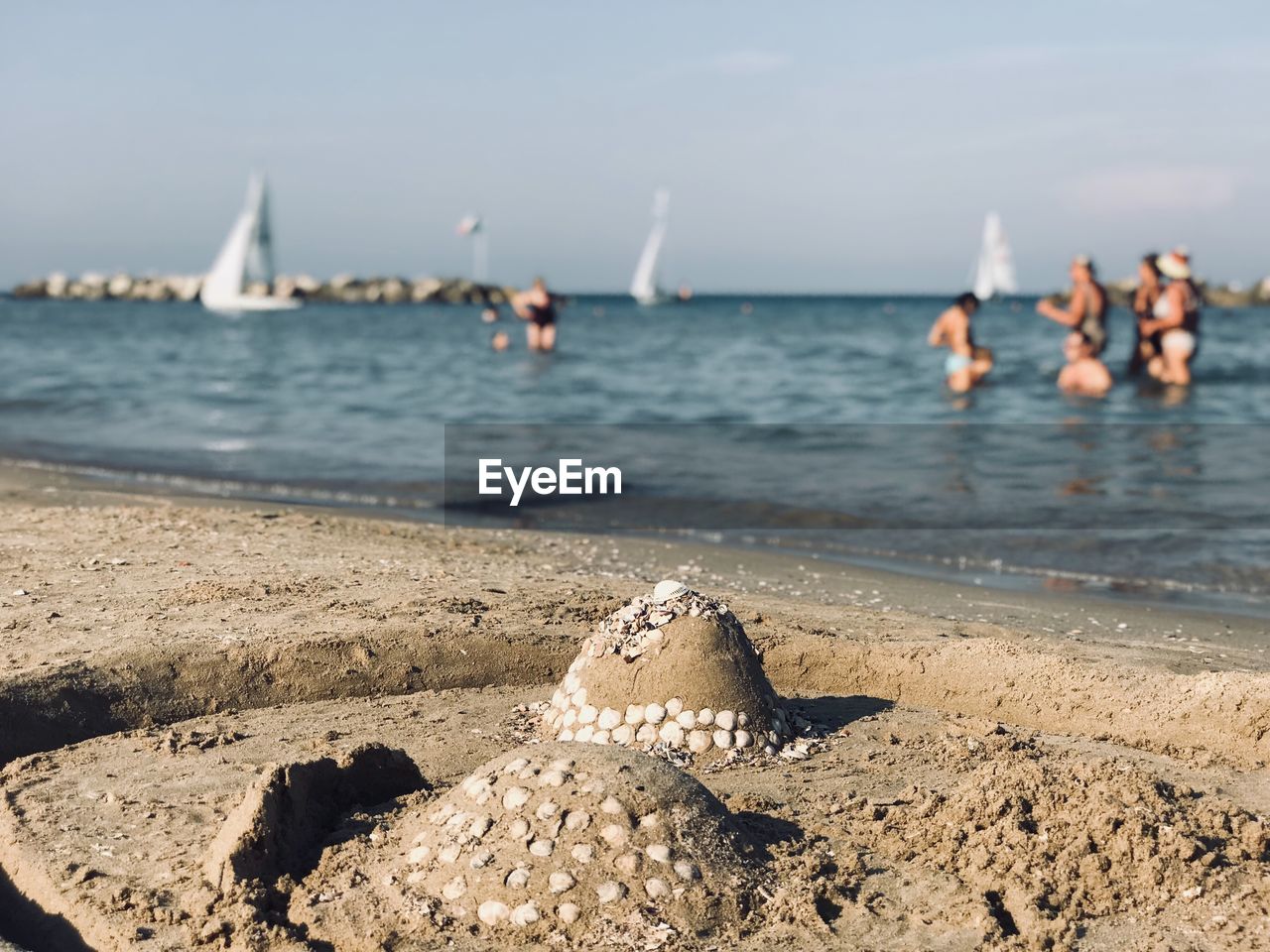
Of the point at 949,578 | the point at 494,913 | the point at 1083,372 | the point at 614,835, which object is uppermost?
the point at 1083,372

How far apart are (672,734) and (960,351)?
54.9 ft

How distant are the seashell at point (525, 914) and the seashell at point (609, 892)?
126mm

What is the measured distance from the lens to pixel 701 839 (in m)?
2.68

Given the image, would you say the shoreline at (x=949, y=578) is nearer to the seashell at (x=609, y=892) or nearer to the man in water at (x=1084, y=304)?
the seashell at (x=609, y=892)

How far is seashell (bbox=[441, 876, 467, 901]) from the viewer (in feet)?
8.42

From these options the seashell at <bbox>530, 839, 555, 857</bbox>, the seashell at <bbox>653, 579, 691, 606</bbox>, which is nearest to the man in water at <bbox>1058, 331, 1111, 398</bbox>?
the seashell at <bbox>653, 579, 691, 606</bbox>

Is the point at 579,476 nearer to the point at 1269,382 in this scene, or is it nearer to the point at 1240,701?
the point at 1240,701

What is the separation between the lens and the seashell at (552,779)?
2.72 m

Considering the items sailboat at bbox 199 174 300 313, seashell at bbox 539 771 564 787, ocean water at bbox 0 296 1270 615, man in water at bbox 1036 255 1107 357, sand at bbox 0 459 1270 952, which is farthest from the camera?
sailboat at bbox 199 174 300 313

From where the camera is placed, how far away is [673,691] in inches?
143

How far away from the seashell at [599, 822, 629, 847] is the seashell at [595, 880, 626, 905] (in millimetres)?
85

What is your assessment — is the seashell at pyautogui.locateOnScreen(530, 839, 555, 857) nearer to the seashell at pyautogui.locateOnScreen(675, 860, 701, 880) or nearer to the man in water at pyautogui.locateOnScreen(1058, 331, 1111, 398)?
the seashell at pyautogui.locateOnScreen(675, 860, 701, 880)

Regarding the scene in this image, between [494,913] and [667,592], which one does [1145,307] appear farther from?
[494,913]

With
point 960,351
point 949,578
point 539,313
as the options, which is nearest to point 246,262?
point 539,313
